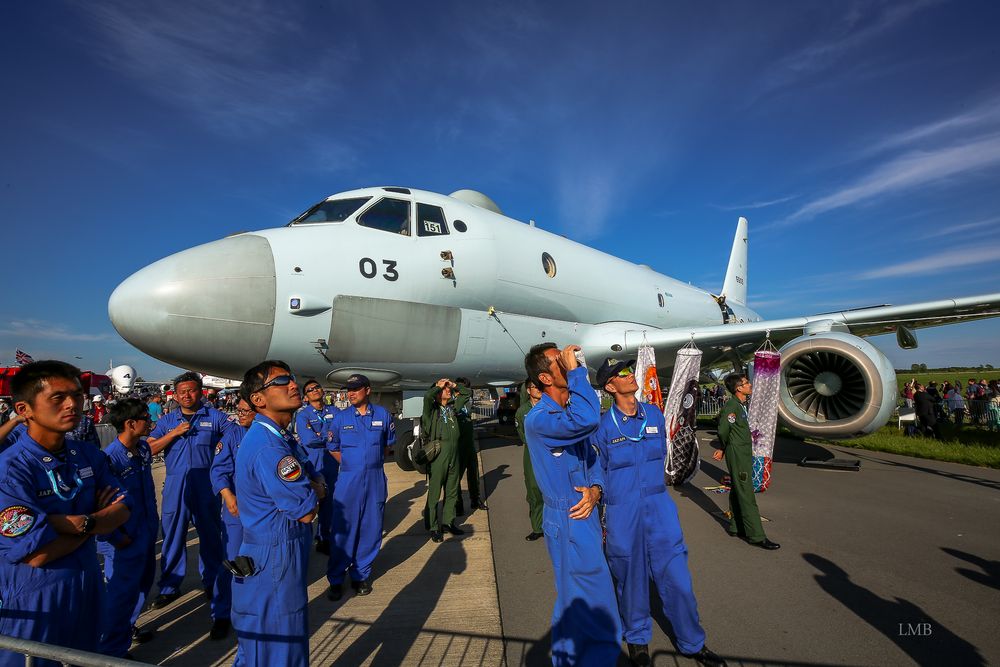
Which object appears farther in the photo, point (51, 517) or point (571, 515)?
point (571, 515)

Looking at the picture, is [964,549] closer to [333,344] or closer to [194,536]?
[333,344]

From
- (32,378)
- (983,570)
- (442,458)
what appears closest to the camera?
(32,378)

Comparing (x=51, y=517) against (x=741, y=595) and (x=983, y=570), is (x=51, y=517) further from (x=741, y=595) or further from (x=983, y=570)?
(x=983, y=570)

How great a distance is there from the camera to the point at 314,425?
584cm

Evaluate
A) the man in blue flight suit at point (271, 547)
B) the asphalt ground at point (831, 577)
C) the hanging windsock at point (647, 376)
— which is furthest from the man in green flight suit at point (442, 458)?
the hanging windsock at point (647, 376)

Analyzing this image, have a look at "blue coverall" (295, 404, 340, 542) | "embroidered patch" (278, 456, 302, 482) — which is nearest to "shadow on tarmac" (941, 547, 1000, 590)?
"embroidered patch" (278, 456, 302, 482)

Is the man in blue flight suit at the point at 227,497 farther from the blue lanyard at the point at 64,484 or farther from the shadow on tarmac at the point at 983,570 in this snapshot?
the shadow on tarmac at the point at 983,570

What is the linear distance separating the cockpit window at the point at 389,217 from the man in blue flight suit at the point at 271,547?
16.6 ft

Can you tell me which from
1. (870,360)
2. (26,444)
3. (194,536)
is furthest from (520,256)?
(26,444)

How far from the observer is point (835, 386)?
25.4 ft

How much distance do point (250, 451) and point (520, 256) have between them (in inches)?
264

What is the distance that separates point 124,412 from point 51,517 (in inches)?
78.0

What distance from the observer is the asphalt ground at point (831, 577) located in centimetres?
338

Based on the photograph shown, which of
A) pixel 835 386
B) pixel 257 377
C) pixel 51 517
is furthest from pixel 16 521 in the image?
pixel 835 386
